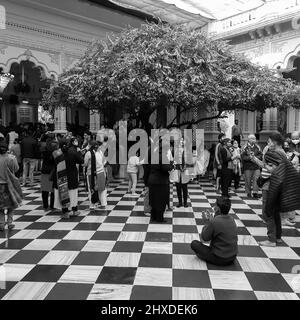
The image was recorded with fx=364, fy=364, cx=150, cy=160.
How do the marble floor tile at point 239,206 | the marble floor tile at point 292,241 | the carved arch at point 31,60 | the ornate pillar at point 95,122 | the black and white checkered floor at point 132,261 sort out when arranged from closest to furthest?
the black and white checkered floor at point 132,261
the marble floor tile at point 292,241
the marble floor tile at point 239,206
the carved arch at point 31,60
the ornate pillar at point 95,122

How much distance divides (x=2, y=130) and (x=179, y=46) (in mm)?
7539

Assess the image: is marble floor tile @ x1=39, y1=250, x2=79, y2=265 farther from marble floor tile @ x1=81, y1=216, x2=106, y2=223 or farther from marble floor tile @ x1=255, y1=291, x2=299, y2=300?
marble floor tile @ x1=255, y1=291, x2=299, y2=300

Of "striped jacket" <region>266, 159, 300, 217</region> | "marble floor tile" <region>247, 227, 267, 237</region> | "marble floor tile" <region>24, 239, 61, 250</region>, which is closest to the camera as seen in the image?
"striped jacket" <region>266, 159, 300, 217</region>

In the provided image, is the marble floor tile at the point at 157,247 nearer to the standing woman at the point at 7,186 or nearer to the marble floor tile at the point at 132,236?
the marble floor tile at the point at 132,236

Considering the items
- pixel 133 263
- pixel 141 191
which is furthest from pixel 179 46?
pixel 133 263

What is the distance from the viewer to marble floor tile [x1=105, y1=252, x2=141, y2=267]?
4.36 m

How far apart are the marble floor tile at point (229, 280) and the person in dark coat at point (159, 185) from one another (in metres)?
2.19

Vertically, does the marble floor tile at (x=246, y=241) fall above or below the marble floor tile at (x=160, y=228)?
below

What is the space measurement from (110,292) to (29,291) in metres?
0.81

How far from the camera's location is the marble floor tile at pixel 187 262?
169 inches

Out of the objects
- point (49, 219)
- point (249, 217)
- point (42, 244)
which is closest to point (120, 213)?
point (49, 219)

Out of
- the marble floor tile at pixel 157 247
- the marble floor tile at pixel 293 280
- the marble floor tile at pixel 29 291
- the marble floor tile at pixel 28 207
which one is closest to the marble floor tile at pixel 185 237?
the marble floor tile at pixel 157 247

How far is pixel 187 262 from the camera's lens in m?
4.45

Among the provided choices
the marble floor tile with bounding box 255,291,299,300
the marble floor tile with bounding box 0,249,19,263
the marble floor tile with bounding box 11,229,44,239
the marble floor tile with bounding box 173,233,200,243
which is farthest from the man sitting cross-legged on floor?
the marble floor tile with bounding box 11,229,44,239
